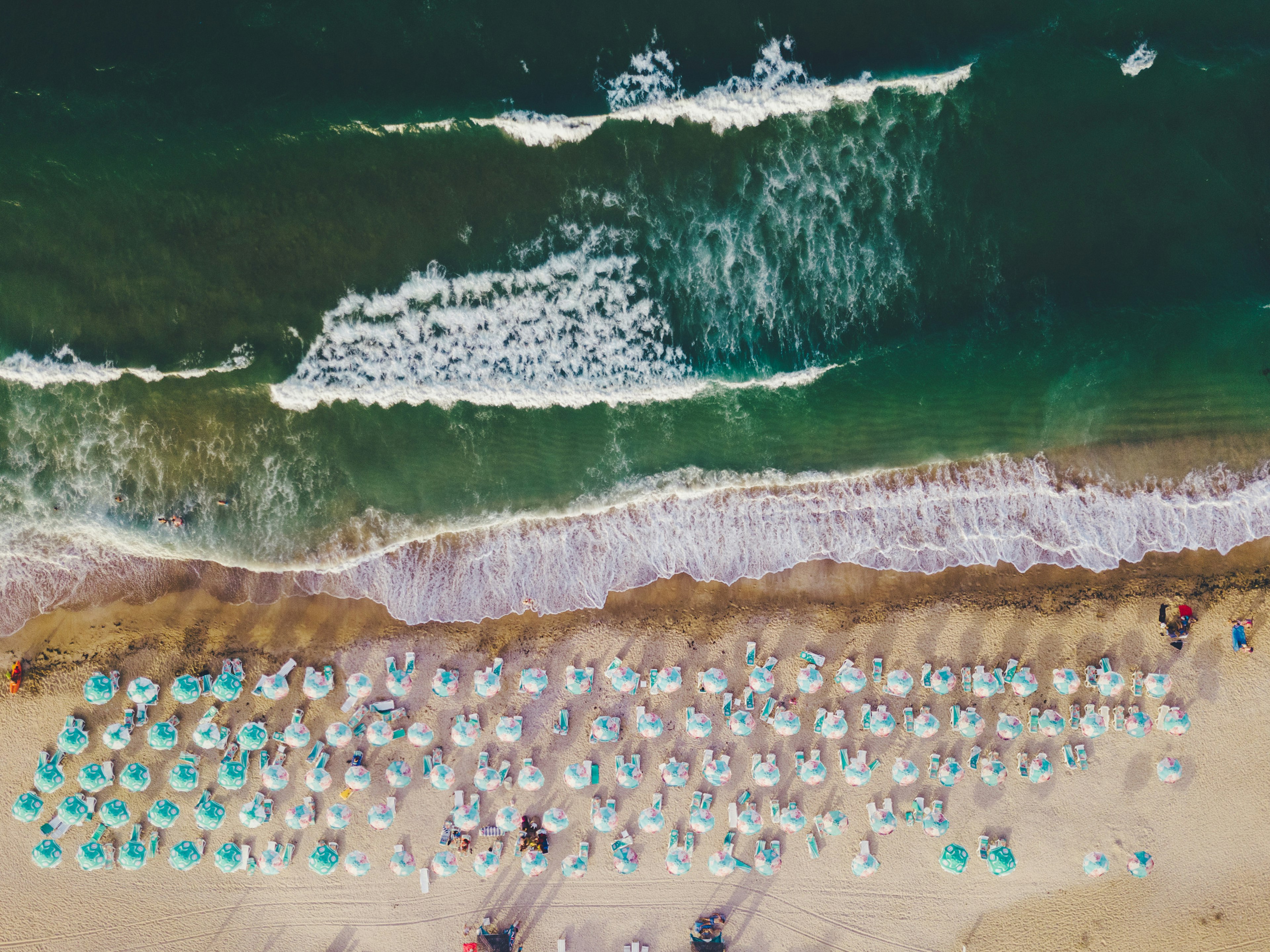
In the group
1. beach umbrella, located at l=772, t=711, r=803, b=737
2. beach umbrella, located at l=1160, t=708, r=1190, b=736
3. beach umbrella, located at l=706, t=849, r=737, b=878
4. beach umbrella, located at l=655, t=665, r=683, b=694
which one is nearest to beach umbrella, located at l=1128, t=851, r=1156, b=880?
beach umbrella, located at l=1160, t=708, r=1190, b=736

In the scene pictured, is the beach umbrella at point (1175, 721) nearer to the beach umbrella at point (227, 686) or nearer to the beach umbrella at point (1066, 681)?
the beach umbrella at point (1066, 681)

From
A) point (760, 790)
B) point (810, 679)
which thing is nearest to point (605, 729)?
point (760, 790)

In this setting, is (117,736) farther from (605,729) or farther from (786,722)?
(786,722)

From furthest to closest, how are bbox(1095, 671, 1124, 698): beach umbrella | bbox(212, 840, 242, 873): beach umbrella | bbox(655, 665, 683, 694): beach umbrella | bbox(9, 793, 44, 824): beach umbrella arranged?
bbox(655, 665, 683, 694): beach umbrella → bbox(1095, 671, 1124, 698): beach umbrella → bbox(212, 840, 242, 873): beach umbrella → bbox(9, 793, 44, 824): beach umbrella

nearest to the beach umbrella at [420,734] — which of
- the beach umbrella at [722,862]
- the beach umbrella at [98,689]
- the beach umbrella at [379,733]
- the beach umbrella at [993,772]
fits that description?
the beach umbrella at [379,733]

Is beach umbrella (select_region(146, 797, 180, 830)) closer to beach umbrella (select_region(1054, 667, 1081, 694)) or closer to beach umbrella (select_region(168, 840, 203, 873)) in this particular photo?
beach umbrella (select_region(168, 840, 203, 873))
